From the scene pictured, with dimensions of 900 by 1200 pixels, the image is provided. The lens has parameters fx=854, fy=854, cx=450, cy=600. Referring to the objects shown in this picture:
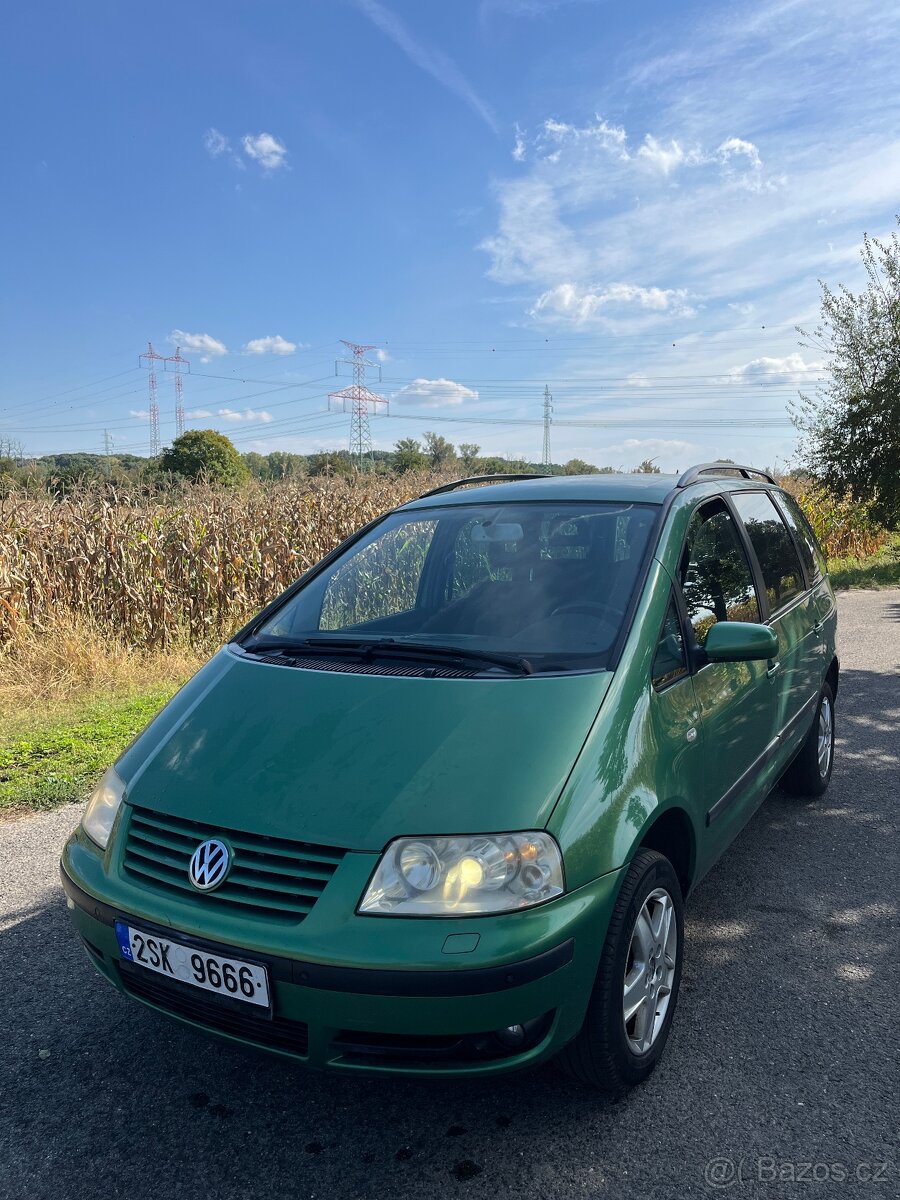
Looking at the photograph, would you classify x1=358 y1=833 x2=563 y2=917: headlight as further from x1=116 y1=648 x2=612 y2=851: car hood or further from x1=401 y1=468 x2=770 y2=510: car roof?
x1=401 y1=468 x2=770 y2=510: car roof

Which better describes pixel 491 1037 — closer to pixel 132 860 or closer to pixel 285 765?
pixel 285 765

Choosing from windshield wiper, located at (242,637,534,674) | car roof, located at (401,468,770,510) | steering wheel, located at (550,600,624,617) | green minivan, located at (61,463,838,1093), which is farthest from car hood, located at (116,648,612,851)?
car roof, located at (401,468,770,510)

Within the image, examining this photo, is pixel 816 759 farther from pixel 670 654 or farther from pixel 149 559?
pixel 149 559

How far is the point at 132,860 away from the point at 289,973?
618 mm

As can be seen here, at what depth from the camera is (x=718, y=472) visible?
399 cm

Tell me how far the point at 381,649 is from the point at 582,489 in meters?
1.22

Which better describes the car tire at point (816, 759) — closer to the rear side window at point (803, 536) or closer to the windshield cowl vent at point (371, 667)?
the rear side window at point (803, 536)

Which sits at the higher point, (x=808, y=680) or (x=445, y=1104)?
(x=808, y=680)

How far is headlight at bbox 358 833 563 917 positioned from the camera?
1979 millimetres

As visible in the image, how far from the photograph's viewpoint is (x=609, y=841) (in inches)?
85.5

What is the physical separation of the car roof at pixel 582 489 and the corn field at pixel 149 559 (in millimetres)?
5713

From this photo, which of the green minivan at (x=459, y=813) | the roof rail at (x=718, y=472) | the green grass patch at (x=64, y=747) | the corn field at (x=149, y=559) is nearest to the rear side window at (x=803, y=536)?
the roof rail at (x=718, y=472)

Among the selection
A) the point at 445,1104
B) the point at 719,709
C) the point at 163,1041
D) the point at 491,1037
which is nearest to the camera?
the point at 491,1037

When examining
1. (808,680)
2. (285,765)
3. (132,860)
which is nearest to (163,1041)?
(132,860)
